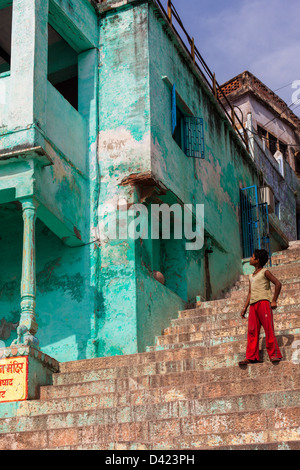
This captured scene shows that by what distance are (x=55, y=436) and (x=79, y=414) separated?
489mm

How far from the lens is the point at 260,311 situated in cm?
836

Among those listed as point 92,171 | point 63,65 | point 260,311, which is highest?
point 63,65

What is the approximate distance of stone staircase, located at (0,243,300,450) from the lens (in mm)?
6633

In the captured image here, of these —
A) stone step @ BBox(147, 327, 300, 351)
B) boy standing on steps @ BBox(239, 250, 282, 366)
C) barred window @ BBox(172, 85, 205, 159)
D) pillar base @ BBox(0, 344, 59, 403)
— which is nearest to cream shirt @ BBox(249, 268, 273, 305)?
boy standing on steps @ BBox(239, 250, 282, 366)

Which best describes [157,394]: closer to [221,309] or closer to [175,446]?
[175,446]

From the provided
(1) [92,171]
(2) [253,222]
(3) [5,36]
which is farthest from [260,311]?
(2) [253,222]

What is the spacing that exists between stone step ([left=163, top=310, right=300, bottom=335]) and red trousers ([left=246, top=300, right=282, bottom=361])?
1.30 metres

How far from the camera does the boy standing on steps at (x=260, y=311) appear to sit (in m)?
8.09

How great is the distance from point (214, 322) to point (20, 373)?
3.09 meters

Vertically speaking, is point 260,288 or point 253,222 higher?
point 253,222

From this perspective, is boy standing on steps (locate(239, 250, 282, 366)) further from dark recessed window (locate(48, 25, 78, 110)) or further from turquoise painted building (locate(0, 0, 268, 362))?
dark recessed window (locate(48, 25, 78, 110))

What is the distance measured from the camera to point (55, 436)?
24.0 ft
